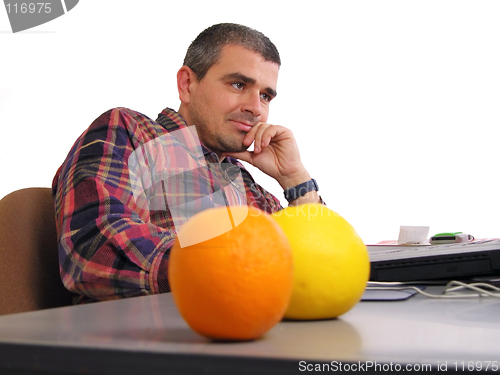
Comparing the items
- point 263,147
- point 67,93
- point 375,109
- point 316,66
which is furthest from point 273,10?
point 67,93

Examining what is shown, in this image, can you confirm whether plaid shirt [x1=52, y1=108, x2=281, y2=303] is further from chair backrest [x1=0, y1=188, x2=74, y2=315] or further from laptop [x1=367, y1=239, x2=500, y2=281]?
laptop [x1=367, y1=239, x2=500, y2=281]

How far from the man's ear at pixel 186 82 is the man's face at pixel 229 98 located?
19mm

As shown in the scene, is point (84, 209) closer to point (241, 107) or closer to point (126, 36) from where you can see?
point (126, 36)

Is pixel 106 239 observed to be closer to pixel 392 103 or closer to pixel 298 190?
pixel 298 190

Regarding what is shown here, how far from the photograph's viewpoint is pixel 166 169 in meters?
0.62

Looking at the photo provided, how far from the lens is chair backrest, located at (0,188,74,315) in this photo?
0.85m

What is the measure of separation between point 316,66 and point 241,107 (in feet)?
5.15

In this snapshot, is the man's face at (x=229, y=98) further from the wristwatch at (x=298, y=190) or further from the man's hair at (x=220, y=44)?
the wristwatch at (x=298, y=190)

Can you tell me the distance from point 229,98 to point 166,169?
1.00 metres

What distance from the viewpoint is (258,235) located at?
0.90 feet

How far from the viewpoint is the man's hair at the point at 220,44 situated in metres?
1.58

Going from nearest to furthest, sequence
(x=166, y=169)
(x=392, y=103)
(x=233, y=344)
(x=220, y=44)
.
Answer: (x=233, y=344) → (x=166, y=169) → (x=220, y=44) → (x=392, y=103)

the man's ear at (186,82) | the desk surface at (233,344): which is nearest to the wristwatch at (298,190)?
the man's ear at (186,82)

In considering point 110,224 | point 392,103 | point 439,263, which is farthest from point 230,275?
A: point 392,103
